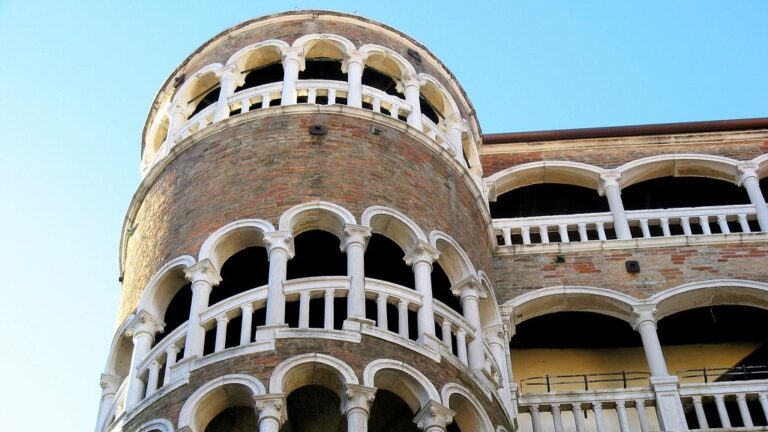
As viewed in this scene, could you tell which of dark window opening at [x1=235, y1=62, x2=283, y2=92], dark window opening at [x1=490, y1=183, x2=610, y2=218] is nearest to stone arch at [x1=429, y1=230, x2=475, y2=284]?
dark window opening at [x1=490, y1=183, x2=610, y2=218]

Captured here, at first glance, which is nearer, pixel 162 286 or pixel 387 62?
pixel 162 286

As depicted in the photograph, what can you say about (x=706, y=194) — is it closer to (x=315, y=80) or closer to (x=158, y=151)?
(x=315, y=80)

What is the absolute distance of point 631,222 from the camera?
20219 mm

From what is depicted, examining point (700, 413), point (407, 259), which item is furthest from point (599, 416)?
point (407, 259)

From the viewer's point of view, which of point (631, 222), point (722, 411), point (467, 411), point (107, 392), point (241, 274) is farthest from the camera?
point (631, 222)

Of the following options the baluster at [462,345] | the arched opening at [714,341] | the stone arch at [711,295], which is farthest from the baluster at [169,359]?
the arched opening at [714,341]

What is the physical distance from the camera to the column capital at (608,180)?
21.1m

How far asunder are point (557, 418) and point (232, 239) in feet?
16.1

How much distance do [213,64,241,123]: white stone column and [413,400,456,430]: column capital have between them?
6775 millimetres

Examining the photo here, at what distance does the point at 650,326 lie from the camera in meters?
17.9

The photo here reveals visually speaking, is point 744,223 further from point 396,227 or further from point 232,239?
point 232,239

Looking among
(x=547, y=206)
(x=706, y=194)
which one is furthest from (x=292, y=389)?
(x=706, y=194)

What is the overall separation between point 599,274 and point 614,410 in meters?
2.83

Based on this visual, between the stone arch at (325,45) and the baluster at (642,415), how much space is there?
7842 millimetres
